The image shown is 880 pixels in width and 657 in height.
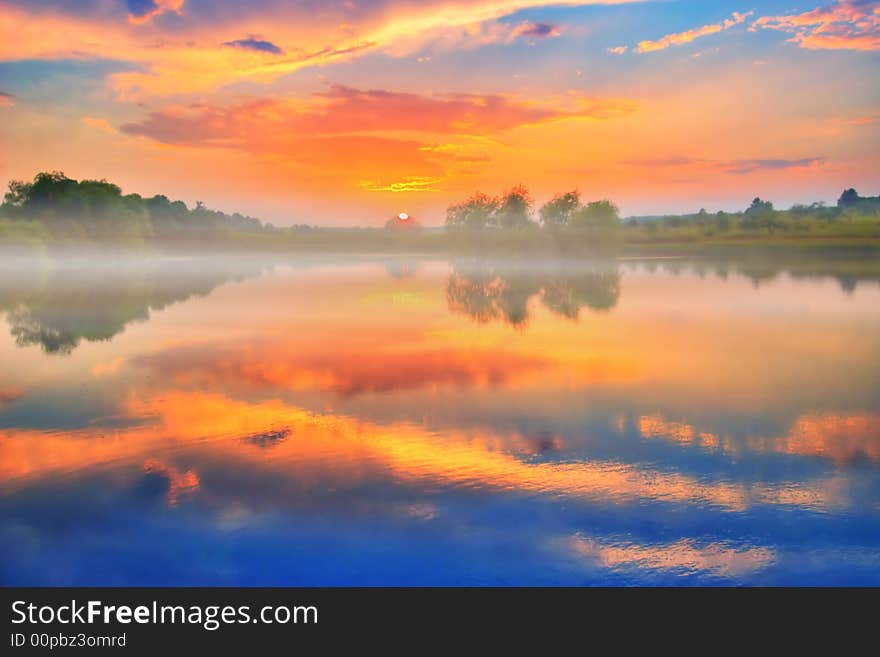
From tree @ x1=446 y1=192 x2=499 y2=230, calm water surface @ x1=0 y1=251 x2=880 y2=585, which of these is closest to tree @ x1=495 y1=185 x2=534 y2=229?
tree @ x1=446 y1=192 x2=499 y2=230

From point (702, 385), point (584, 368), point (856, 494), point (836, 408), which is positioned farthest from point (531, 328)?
point (856, 494)

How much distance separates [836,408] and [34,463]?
55.4 feet

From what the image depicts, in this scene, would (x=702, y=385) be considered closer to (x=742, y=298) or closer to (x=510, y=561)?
(x=510, y=561)

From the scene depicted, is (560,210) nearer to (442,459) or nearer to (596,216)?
(596,216)

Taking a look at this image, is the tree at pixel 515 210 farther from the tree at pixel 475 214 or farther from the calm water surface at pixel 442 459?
the calm water surface at pixel 442 459


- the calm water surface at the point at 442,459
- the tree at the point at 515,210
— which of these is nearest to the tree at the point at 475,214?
the tree at the point at 515,210

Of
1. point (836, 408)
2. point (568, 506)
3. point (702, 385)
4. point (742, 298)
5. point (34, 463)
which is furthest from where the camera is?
point (742, 298)

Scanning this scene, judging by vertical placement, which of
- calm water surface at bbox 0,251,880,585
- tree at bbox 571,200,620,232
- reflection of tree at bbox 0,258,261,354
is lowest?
calm water surface at bbox 0,251,880,585

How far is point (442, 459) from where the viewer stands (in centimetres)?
1252

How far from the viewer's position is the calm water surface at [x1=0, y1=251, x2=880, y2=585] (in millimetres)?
8766

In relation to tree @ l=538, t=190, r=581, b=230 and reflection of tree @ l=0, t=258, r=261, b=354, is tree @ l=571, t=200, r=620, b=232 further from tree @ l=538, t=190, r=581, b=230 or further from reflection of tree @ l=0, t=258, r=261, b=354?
reflection of tree @ l=0, t=258, r=261, b=354

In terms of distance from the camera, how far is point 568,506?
1022 centimetres

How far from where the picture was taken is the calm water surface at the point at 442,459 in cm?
877
